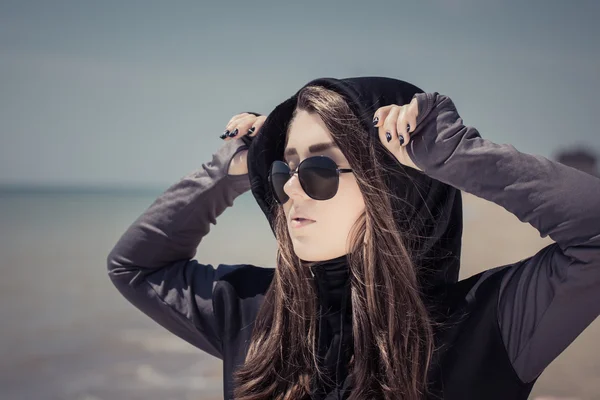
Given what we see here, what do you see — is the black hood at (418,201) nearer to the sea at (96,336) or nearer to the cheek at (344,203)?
the cheek at (344,203)

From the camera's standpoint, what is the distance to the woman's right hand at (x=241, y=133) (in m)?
1.53

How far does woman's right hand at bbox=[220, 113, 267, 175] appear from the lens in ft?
5.02

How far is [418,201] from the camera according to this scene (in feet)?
4.26

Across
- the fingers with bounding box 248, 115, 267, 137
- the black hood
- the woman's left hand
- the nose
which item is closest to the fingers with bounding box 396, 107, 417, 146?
the woman's left hand

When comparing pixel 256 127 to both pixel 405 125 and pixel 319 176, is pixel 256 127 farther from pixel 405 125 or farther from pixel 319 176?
pixel 405 125

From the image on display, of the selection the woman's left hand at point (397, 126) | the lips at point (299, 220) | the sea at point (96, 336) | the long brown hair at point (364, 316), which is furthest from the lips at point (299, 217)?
the sea at point (96, 336)

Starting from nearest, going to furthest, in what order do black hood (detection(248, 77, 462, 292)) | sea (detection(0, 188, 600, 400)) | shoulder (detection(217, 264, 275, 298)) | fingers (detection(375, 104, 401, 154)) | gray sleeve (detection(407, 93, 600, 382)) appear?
gray sleeve (detection(407, 93, 600, 382)) → fingers (detection(375, 104, 401, 154)) → black hood (detection(248, 77, 462, 292)) → shoulder (detection(217, 264, 275, 298)) → sea (detection(0, 188, 600, 400))

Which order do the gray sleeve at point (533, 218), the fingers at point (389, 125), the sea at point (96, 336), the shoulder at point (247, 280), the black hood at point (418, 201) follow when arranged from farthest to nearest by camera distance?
the sea at point (96, 336)
the shoulder at point (247, 280)
the black hood at point (418, 201)
the fingers at point (389, 125)
the gray sleeve at point (533, 218)

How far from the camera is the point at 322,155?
1302mm

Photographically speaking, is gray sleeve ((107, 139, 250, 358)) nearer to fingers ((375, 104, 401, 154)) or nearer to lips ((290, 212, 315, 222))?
lips ((290, 212, 315, 222))

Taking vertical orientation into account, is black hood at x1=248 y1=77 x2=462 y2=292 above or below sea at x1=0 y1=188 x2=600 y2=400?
above

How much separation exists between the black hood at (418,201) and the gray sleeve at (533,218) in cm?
12

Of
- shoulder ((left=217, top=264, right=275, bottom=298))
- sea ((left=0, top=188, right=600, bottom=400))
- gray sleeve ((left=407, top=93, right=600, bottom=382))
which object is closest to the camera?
gray sleeve ((left=407, top=93, right=600, bottom=382))

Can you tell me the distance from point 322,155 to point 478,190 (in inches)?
13.6
